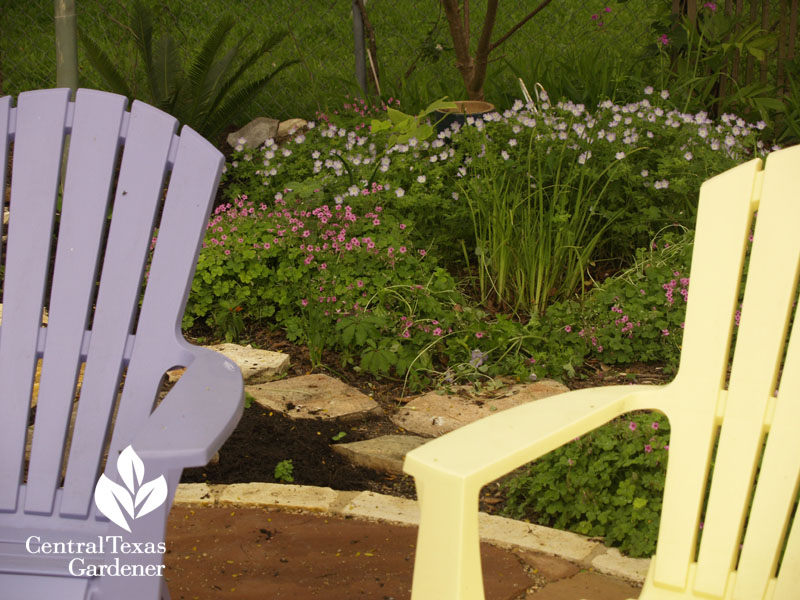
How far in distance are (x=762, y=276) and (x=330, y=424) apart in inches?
66.1

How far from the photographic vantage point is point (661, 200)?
3594mm

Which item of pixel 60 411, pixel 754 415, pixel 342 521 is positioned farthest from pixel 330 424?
pixel 754 415

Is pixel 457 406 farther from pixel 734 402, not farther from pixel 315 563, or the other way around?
pixel 734 402

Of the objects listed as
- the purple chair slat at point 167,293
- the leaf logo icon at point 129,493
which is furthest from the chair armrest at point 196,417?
the purple chair slat at point 167,293

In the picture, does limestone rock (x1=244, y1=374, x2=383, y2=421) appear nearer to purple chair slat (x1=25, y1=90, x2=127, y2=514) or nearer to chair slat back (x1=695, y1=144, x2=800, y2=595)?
purple chair slat (x1=25, y1=90, x2=127, y2=514)

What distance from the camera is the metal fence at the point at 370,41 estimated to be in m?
4.95

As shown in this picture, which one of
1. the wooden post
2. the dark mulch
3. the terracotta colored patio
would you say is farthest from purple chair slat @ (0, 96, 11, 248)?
the wooden post

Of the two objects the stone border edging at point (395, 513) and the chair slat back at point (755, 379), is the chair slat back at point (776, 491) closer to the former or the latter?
the chair slat back at point (755, 379)

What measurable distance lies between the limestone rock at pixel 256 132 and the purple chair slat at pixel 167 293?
3.49m

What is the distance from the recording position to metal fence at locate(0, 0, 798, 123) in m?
4.95

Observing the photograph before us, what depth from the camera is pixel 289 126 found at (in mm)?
5188

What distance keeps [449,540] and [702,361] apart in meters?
0.58

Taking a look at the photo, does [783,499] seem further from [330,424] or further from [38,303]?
[330,424]

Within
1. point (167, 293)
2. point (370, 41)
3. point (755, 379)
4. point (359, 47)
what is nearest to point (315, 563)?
point (167, 293)
